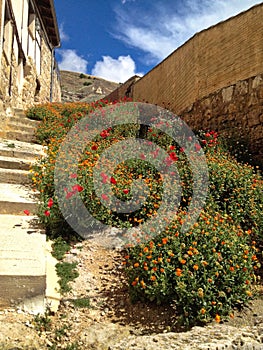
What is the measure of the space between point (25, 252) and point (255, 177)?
3.28 m

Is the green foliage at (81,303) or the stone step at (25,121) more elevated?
the stone step at (25,121)

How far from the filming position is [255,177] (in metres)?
4.56

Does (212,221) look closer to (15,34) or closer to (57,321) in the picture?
(57,321)

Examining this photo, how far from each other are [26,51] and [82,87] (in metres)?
17.0

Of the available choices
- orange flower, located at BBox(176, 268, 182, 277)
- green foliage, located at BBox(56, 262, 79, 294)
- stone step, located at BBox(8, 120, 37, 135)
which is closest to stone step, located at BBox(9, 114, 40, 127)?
stone step, located at BBox(8, 120, 37, 135)

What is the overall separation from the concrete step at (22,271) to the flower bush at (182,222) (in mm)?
501

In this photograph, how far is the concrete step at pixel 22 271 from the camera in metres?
2.32

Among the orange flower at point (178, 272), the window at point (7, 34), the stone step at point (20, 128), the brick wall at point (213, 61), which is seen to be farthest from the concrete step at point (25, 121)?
the orange flower at point (178, 272)

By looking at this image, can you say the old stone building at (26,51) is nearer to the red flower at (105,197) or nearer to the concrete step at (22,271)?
the red flower at (105,197)

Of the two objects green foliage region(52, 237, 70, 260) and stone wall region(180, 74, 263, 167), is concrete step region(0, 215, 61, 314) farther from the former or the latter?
stone wall region(180, 74, 263, 167)

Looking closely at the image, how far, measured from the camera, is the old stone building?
675cm

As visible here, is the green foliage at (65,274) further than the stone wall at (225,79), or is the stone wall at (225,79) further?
the stone wall at (225,79)

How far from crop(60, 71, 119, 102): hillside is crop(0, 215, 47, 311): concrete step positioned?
65.8ft

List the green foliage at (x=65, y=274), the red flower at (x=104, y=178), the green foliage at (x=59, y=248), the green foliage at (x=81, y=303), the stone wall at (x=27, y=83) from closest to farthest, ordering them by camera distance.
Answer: the green foliage at (x=81, y=303) → the green foliage at (x=65, y=274) → the green foliage at (x=59, y=248) → the red flower at (x=104, y=178) → the stone wall at (x=27, y=83)
